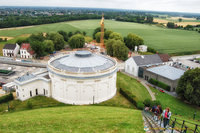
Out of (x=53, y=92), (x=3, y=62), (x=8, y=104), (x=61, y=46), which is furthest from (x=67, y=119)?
(x=61, y=46)

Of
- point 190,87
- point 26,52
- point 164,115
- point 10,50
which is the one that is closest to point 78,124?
point 164,115

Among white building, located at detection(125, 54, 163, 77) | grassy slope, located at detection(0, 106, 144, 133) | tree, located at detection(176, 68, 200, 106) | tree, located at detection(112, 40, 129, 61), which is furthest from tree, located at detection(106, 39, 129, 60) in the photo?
grassy slope, located at detection(0, 106, 144, 133)

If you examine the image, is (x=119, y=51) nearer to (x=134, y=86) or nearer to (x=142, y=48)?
(x=142, y=48)

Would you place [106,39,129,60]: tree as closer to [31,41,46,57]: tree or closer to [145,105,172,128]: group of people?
[31,41,46,57]: tree

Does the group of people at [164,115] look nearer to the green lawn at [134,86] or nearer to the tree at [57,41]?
the green lawn at [134,86]

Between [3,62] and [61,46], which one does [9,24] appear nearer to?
[61,46]
